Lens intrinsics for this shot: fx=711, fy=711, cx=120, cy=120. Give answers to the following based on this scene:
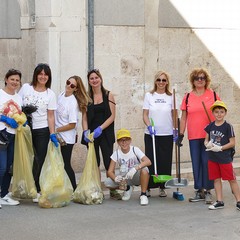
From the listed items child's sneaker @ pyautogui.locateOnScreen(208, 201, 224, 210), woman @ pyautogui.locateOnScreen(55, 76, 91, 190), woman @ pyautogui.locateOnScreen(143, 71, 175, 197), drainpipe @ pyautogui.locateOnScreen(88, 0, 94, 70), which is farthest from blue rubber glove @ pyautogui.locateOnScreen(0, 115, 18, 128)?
drainpipe @ pyautogui.locateOnScreen(88, 0, 94, 70)

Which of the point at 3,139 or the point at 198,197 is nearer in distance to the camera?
the point at 3,139

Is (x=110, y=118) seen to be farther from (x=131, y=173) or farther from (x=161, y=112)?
(x=131, y=173)

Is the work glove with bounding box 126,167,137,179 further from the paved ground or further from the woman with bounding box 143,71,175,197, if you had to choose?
the woman with bounding box 143,71,175,197

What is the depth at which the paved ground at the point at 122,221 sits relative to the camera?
7.23 meters

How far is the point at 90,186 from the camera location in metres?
8.76

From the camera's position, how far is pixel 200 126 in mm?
8969

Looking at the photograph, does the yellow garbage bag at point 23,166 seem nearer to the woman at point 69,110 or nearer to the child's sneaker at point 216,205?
the woman at point 69,110

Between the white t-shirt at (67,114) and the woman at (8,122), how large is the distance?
0.57m

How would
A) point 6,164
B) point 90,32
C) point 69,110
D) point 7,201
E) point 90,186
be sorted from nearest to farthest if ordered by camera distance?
point 6,164 → point 7,201 → point 90,186 → point 69,110 → point 90,32

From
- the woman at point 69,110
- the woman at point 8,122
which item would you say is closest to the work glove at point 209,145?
the woman at point 69,110

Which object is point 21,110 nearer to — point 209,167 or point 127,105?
point 209,167

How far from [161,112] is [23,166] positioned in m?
1.91

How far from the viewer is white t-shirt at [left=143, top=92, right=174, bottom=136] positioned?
9141mm

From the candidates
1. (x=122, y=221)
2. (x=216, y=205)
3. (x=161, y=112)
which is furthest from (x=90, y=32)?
(x=122, y=221)
